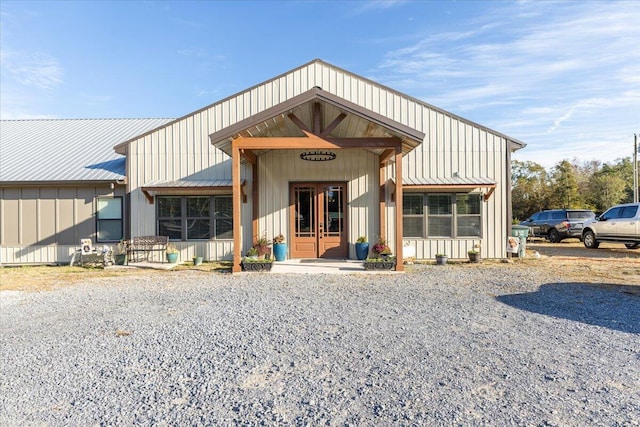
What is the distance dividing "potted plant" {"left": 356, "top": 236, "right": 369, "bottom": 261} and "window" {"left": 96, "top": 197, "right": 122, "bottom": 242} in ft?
25.4

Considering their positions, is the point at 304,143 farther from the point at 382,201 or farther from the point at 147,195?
the point at 147,195

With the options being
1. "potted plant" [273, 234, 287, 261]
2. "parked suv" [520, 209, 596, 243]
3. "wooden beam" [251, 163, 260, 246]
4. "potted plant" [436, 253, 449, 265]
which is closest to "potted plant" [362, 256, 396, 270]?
"potted plant" [436, 253, 449, 265]

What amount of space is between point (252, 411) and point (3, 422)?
189cm

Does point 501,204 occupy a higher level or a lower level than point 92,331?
higher

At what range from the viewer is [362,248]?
11039 millimetres

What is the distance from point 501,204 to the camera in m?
11.5

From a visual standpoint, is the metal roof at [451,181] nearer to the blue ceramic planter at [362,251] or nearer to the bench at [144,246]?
the blue ceramic planter at [362,251]

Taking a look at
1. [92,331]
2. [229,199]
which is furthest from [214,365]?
[229,199]

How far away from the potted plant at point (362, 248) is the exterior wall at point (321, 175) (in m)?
0.45

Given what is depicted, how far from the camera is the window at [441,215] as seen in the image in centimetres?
1151

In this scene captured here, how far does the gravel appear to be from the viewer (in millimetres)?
2846

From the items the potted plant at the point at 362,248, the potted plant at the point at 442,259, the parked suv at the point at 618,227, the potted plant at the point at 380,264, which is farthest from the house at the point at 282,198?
the parked suv at the point at 618,227

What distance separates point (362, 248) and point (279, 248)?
8.41 feet

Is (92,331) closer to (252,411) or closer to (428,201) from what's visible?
(252,411)
